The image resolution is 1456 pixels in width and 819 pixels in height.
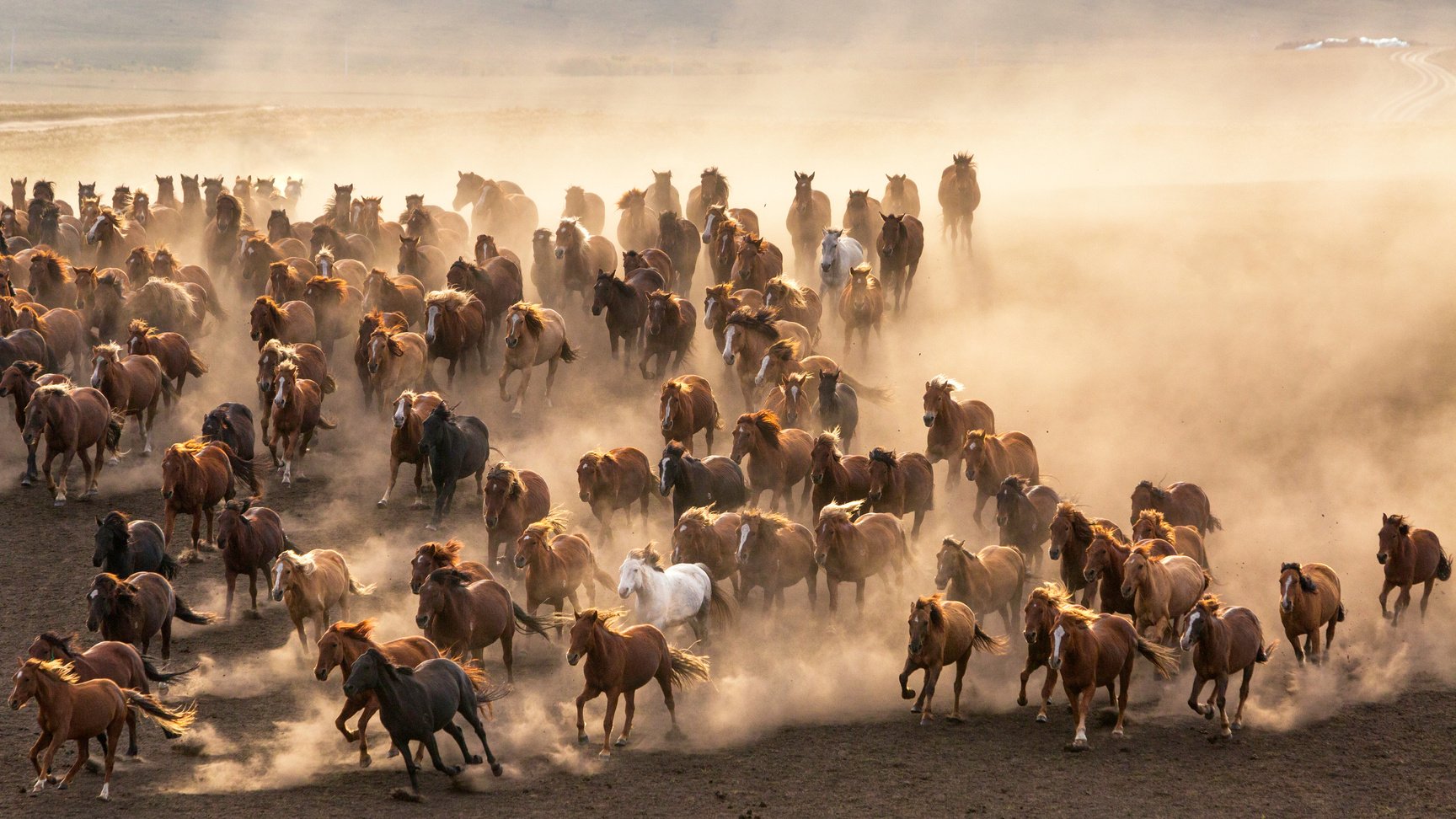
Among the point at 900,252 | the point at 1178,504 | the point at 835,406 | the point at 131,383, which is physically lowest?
the point at 1178,504

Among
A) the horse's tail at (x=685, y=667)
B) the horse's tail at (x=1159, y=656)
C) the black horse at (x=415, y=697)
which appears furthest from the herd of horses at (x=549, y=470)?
the horse's tail at (x=685, y=667)

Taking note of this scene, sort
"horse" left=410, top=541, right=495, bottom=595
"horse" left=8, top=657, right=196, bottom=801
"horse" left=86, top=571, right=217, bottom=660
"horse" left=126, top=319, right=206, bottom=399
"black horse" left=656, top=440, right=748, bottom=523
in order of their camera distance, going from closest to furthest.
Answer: "horse" left=8, top=657, right=196, bottom=801, "horse" left=86, top=571, right=217, bottom=660, "horse" left=410, top=541, right=495, bottom=595, "black horse" left=656, top=440, right=748, bottom=523, "horse" left=126, top=319, right=206, bottom=399

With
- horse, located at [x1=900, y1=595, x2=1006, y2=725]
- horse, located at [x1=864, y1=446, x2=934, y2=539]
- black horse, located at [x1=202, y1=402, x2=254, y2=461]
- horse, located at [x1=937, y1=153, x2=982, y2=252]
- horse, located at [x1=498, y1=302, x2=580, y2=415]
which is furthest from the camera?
horse, located at [x1=937, y1=153, x2=982, y2=252]

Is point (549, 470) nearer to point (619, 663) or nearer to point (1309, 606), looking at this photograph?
point (619, 663)

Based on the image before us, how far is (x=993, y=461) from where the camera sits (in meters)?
18.5

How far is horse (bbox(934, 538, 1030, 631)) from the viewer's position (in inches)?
595

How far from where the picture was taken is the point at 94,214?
1084 inches

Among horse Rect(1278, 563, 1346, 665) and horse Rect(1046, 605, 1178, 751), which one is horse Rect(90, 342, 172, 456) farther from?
horse Rect(1278, 563, 1346, 665)

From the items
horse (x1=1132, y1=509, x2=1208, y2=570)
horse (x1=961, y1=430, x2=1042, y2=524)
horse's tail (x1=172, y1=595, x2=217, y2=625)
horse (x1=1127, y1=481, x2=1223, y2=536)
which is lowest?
horse's tail (x1=172, y1=595, x2=217, y2=625)

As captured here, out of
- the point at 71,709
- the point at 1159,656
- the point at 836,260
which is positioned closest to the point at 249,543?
the point at 71,709

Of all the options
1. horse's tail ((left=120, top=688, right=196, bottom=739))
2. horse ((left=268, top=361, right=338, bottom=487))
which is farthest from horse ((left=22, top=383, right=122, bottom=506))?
horse's tail ((left=120, top=688, right=196, bottom=739))

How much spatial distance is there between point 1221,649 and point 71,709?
10023 millimetres

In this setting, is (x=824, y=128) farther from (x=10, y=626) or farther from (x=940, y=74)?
(x=10, y=626)

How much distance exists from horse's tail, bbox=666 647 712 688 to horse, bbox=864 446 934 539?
4.58 metres
